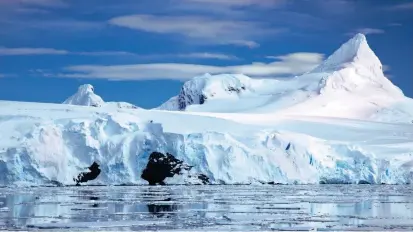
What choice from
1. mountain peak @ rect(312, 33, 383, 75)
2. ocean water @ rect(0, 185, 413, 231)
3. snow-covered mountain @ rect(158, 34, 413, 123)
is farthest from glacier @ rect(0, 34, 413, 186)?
mountain peak @ rect(312, 33, 383, 75)

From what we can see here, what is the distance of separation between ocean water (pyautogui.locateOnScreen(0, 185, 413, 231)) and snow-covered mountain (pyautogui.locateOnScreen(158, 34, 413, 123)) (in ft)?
182

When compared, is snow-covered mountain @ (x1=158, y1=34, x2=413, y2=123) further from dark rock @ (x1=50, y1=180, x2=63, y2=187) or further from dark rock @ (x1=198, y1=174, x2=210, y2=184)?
dark rock @ (x1=50, y1=180, x2=63, y2=187)

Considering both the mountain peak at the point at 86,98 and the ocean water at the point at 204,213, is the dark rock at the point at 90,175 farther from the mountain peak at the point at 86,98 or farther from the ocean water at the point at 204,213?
the mountain peak at the point at 86,98

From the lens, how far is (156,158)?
3753 centimetres

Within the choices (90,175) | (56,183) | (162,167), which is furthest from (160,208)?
(162,167)

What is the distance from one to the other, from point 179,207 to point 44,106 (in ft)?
82.1

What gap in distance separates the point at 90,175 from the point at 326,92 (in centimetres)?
5357

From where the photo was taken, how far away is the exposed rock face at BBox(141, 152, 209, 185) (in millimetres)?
37438

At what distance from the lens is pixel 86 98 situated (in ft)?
299

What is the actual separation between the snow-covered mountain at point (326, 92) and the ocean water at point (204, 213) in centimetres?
5534

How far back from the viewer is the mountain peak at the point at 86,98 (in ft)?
293

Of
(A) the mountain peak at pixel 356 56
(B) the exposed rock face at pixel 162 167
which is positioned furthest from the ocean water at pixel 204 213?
(A) the mountain peak at pixel 356 56

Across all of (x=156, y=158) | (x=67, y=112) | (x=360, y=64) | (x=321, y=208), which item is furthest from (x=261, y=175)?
(x=360, y=64)

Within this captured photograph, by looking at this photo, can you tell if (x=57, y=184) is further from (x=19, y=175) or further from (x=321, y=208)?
(x=321, y=208)
